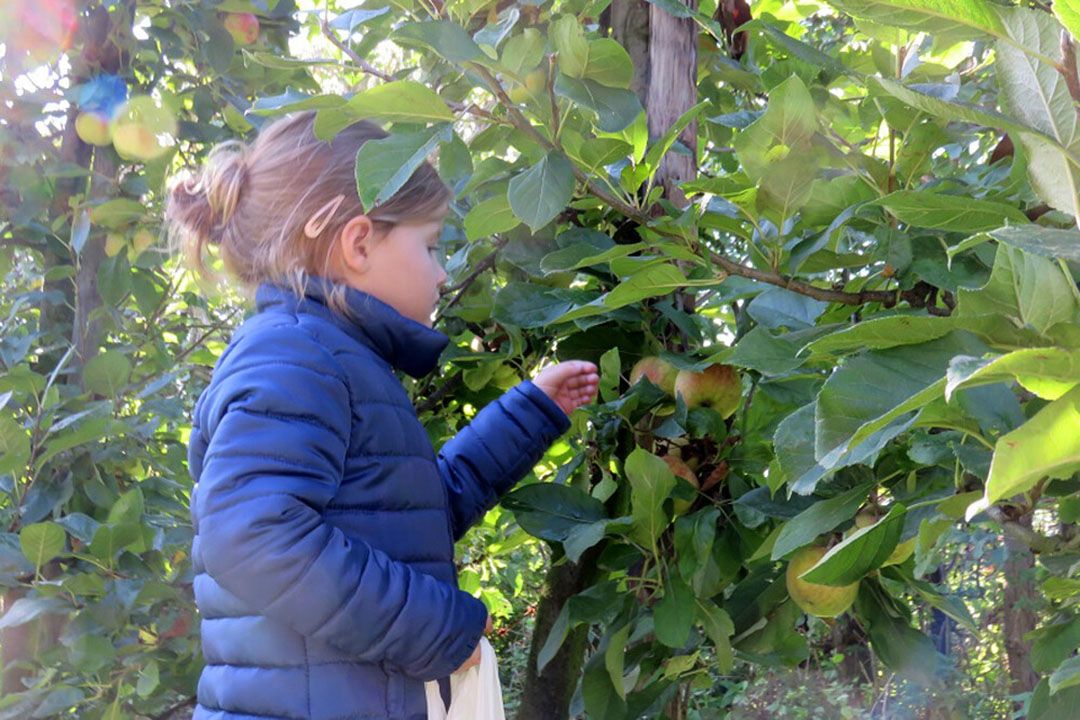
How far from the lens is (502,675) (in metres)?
4.33

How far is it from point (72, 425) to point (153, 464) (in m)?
0.17

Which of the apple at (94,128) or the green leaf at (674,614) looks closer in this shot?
the green leaf at (674,614)

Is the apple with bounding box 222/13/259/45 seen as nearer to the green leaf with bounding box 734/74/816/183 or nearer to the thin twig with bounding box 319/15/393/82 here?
the thin twig with bounding box 319/15/393/82

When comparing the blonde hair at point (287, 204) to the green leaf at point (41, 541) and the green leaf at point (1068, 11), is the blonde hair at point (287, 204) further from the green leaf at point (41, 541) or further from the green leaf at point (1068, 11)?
the green leaf at point (1068, 11)

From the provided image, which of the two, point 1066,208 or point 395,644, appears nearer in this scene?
point 1066,208

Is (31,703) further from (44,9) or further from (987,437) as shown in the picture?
(987,437)

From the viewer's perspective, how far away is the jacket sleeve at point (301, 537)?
1.05 m

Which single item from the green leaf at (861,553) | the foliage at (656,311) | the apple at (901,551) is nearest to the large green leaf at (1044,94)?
the foliage at (656,311)

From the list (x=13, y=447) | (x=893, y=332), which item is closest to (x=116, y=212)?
(x=13, y=447)

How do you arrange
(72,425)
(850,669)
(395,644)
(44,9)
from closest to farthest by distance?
(395,644) < (72,425) < (44,9) < (850,669)

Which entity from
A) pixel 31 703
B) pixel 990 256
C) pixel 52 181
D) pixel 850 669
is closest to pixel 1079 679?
pixel 990 256

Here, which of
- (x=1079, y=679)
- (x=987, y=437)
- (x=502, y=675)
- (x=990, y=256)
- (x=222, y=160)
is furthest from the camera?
(x=502, y=675)

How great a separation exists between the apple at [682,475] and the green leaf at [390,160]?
0.49 meters

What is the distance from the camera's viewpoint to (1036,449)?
480mm
